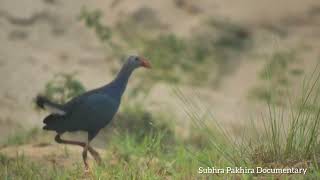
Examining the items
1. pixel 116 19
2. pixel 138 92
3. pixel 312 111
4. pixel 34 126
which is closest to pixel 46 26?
pixel 116 19

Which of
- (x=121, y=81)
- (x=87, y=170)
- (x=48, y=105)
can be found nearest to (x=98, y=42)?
(x=121, y=81)

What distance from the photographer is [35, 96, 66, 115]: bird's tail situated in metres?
6.61

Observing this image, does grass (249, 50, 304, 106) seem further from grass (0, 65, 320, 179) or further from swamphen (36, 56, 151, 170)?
swamphen (36, 56, 151, 170)

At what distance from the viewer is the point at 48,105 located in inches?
262

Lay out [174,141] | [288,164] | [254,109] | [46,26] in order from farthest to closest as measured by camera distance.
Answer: [46,26], [254,109], [174,141], [288,164]

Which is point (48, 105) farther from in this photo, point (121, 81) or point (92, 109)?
point (121, 81)

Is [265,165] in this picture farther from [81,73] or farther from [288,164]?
[81,73]

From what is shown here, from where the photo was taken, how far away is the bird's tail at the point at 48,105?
661 centimetres

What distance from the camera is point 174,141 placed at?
909 centimetres

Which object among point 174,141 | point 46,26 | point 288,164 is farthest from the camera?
point 46,26

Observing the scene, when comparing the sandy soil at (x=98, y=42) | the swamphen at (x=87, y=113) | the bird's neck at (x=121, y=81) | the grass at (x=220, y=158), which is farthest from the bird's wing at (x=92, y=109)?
the sandy soil at (x=98, y=42)

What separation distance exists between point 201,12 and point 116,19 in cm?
104

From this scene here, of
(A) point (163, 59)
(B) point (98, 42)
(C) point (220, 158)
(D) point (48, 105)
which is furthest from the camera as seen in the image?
(B) point (98, 42)

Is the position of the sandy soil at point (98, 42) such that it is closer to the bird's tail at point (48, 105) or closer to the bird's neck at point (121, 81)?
the bird's neck at point (121, 81)
